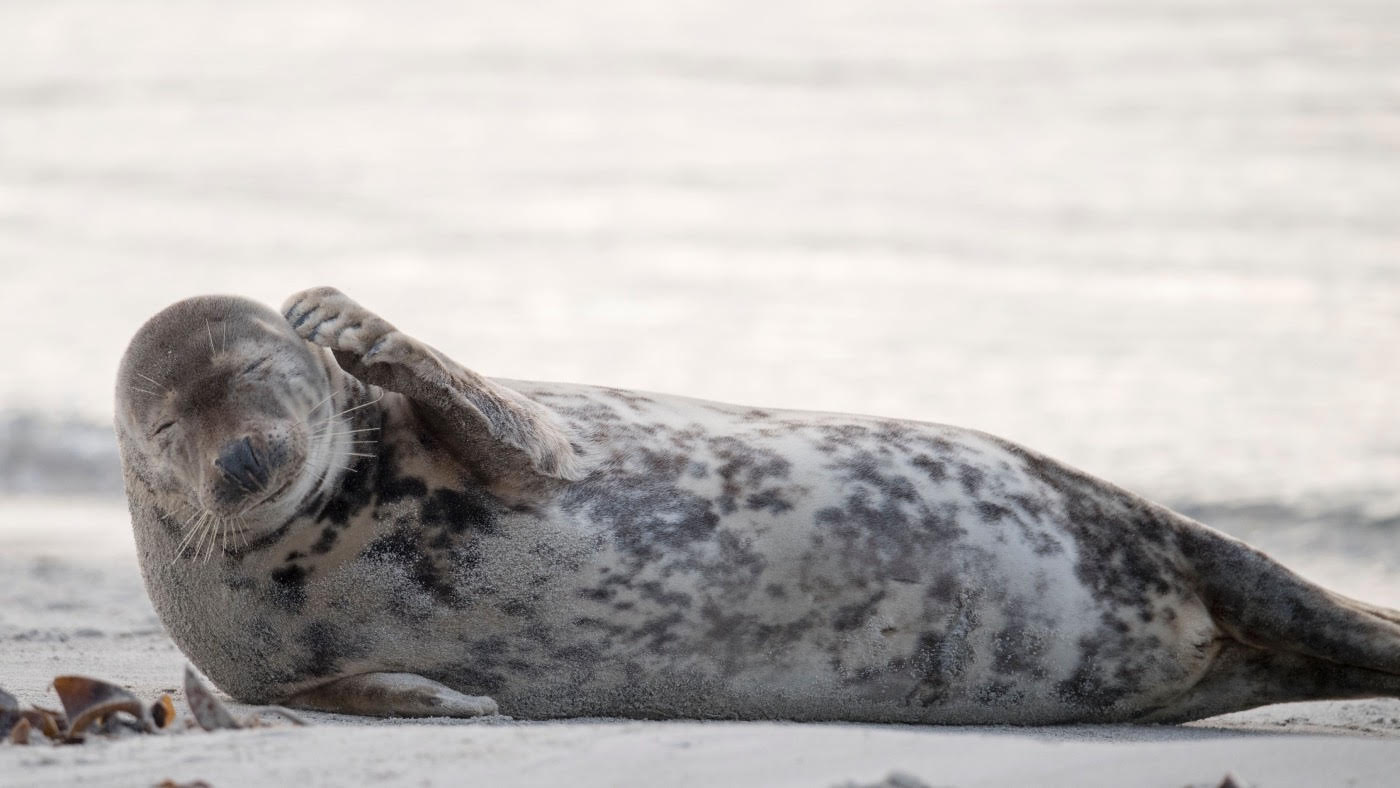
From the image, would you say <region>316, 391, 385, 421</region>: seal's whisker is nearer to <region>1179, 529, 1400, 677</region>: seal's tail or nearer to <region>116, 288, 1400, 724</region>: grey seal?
<region>116, 288, 1400, 724</region>: grey seal

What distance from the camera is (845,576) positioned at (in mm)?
3789

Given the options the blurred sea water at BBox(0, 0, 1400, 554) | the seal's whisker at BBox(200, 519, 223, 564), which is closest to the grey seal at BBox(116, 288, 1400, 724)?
the seal's whisker at BBox(200, 519, 223, 564)

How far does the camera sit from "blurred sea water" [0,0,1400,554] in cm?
888

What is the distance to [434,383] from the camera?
360 cm

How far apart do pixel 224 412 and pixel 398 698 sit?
66 cm

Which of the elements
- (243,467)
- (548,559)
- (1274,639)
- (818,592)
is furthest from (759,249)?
(243,467)

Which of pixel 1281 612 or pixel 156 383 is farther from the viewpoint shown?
pixel 1281 612

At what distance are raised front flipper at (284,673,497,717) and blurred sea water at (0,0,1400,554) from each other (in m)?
4.49

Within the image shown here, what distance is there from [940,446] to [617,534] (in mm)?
844

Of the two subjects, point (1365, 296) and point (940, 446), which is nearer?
point (940, 446)

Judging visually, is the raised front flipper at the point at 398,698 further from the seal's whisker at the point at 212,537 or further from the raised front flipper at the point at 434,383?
the raised front flipper at the point at 434,383

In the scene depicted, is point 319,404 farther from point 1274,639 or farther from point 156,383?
point 1274,639

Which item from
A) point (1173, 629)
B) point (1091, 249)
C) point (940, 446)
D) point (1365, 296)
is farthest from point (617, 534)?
point (1091, 249)

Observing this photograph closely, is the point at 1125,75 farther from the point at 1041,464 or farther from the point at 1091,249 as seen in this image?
the point at 1041,464
